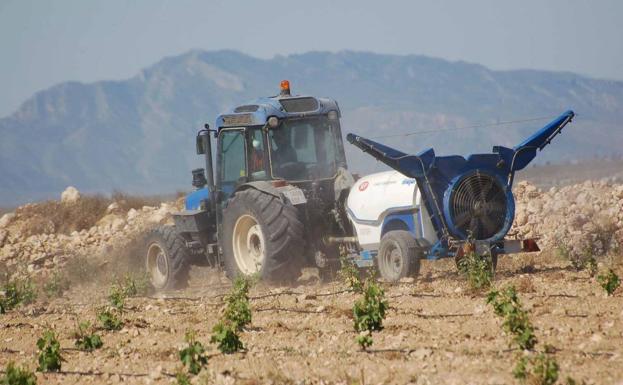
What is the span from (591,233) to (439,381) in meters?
10.6

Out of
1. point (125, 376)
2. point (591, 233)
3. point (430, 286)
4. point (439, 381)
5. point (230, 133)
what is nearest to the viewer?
point (439, 381)

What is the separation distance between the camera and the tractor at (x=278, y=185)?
49.0 feet

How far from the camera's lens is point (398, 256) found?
46.7ft

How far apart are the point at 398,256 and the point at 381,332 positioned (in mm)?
3733

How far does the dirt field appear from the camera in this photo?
866 centimetres

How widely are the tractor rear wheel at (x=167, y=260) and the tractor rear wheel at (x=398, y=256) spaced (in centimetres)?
372

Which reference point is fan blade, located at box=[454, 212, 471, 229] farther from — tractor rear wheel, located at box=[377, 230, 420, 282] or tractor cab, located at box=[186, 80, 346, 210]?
tractor cab, located at box=[186, 80, 346, 210]

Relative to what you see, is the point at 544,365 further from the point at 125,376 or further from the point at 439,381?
the point at 125,376

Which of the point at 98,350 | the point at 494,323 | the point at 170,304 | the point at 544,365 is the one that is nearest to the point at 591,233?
the point at 170,304

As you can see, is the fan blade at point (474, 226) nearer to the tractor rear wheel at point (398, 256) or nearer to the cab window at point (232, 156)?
the tractor rear wheel at point (398, 256)

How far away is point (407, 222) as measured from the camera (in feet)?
47.1

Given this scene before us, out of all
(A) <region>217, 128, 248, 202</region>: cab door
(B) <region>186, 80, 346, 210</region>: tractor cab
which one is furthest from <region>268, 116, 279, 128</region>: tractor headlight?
(A) <region>217, 128, 248, 202</region>: cab door

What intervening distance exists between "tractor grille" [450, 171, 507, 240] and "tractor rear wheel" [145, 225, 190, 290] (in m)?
4.73

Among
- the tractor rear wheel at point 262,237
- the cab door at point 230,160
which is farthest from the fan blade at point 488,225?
the cab door at point 230,160
